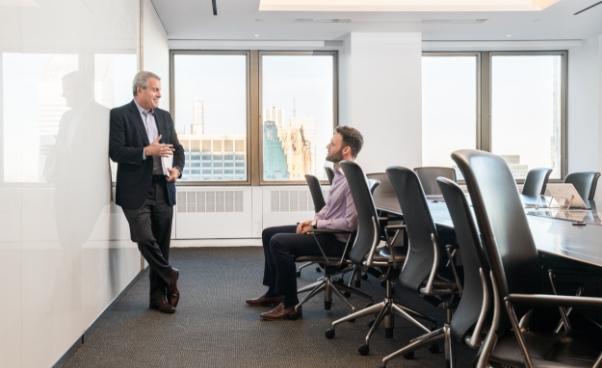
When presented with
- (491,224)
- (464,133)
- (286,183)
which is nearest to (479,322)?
(491,224)

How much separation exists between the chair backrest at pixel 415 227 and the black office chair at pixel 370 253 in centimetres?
40

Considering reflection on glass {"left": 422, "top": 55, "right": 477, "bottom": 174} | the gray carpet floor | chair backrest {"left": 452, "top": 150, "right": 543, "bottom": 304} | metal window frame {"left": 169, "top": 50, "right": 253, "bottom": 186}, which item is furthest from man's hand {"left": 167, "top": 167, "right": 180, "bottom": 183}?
reflection on glass {"left": 422, "top": 55, "right": 477, "bottom": 174}

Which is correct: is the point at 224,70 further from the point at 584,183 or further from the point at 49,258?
the point at 49,258

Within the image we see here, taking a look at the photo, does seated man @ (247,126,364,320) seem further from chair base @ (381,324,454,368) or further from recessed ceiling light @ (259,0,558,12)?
recessed ceiling light @ (259,0,558,12)

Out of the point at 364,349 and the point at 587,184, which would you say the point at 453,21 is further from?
the point at 364,349

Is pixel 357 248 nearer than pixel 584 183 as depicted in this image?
Yes

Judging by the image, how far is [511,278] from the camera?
1894mm

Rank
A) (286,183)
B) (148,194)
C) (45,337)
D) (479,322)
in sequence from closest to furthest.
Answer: (479,322) < (45,337) < (148,194) < (286,183)

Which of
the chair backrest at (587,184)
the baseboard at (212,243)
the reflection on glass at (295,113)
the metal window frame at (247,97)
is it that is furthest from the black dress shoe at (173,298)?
the reflection on glass at (295,113)

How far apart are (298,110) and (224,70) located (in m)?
1.17

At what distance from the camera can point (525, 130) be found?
9023mm

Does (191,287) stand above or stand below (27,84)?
below

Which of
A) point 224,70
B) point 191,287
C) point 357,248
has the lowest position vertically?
point 191,287

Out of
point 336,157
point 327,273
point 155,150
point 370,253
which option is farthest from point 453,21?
point 370,253
